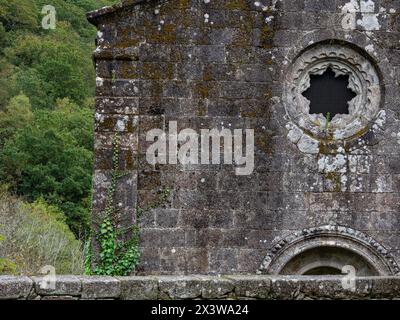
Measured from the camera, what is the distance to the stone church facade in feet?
33.2

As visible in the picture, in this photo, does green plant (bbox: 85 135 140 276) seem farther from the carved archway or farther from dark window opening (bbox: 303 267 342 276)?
dark window opening (bbox: 303 267 342 276)

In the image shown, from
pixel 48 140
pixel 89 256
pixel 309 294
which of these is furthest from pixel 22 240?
pixel 309 294

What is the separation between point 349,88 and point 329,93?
294 mm

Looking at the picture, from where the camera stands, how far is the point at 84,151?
129 feet

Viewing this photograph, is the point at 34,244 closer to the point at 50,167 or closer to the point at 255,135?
the point at 50,167

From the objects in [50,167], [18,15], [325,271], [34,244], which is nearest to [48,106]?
[18,15]

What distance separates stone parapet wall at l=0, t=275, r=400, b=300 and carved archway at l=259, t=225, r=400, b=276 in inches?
203

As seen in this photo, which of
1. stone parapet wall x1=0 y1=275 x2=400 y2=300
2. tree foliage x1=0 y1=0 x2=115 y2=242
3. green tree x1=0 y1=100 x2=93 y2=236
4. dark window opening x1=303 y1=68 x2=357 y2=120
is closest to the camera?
stone parapet wall x1=0 y1=275 x2=400 y2=300

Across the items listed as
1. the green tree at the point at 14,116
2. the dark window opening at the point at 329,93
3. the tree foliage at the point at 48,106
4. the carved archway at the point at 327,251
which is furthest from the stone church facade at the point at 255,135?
the green tree at the point at 14,116

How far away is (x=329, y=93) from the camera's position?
1090 centimetres

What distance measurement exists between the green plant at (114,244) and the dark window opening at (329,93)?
2945mm

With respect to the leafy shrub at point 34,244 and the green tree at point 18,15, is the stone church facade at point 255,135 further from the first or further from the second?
the green tree at point 18,15

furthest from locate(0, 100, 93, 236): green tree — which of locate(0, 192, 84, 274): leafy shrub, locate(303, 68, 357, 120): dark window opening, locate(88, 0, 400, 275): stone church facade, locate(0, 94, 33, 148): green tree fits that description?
locate(88, 0, 400, 275): stone church facade

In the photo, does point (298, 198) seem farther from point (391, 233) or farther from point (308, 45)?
point (308, 45)
